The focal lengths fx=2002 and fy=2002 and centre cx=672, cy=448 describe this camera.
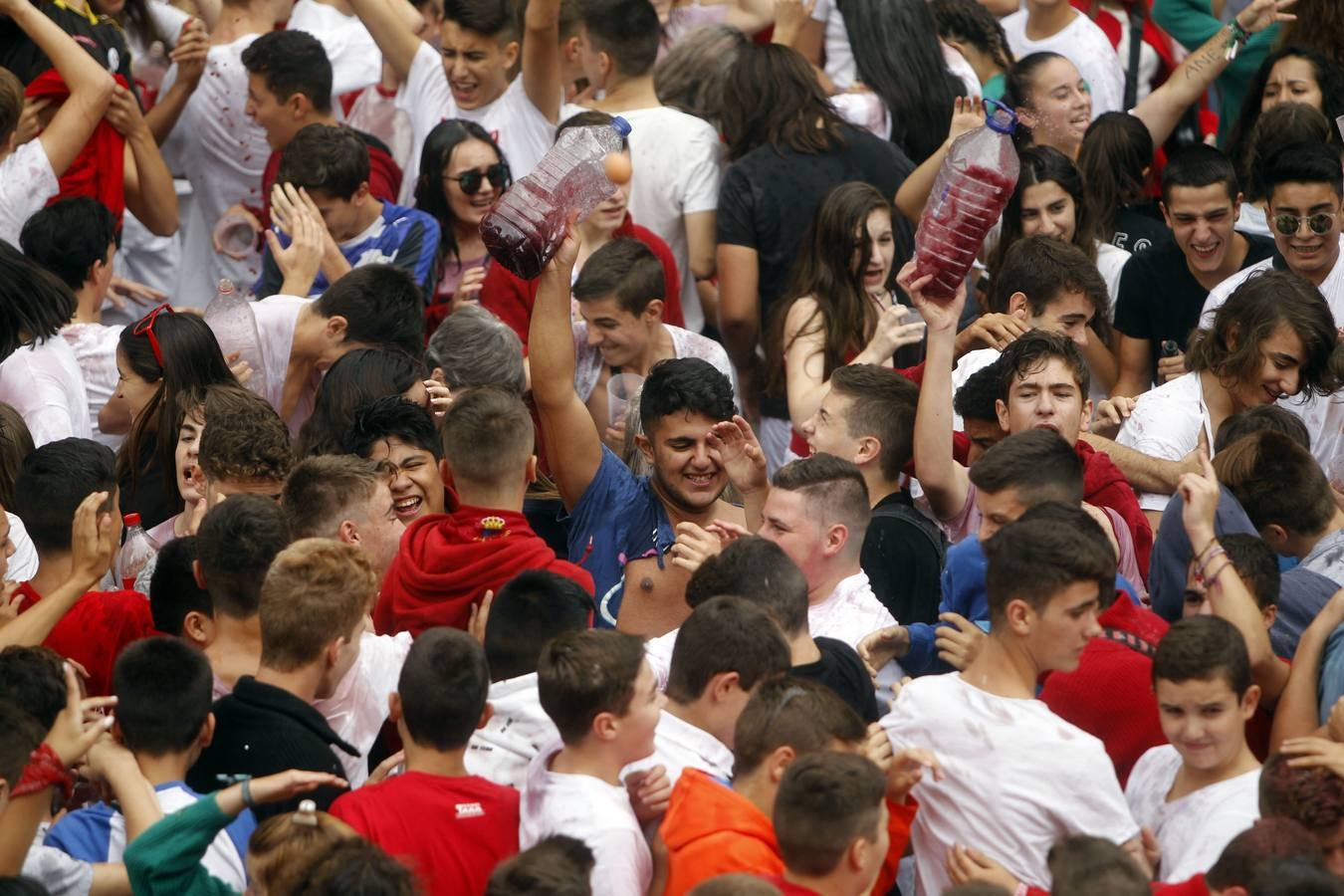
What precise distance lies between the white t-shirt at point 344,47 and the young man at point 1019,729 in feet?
18.8

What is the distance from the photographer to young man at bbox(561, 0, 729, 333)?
8242 millimetres

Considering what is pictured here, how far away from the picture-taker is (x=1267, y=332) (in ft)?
21.1

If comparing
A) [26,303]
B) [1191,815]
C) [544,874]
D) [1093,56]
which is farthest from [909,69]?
[544,874]

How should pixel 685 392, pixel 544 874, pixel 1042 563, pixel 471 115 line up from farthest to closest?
pixel 471 115 → pixel 685 392 → pixel 1042 563 → pixel 544 874

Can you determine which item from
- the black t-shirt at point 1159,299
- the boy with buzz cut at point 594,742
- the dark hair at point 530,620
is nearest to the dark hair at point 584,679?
the boy with buzz cut at point 594,742

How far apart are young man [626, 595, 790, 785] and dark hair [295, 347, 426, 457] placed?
2.09 m

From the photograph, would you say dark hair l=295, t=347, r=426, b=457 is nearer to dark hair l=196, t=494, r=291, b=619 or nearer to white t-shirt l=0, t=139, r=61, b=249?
dark hair l=196, t=494, r=291, b=619

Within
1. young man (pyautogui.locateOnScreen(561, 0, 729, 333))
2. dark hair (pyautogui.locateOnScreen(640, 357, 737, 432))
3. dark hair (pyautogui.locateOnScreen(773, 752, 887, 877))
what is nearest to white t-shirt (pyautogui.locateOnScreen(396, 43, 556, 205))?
young man (pyautogui.locateOnScreen(561, 0, 729, 333))

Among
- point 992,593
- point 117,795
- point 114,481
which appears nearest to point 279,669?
point 117,795

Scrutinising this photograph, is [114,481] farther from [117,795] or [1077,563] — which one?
[1077,563]

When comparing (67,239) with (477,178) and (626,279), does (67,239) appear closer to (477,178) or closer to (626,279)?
(477,178)

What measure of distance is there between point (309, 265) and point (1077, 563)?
147 inches

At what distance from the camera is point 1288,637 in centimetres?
534

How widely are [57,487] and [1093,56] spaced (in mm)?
5809
